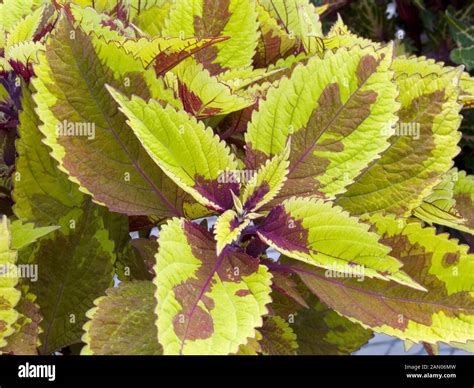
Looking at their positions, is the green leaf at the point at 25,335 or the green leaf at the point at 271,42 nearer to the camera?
the green leaf at the point at 25,335

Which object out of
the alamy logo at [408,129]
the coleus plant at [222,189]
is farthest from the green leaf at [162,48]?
the alamy logo at [408,129]

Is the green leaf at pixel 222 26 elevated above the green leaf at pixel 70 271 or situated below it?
above

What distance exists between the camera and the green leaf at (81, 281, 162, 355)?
335 millimetres

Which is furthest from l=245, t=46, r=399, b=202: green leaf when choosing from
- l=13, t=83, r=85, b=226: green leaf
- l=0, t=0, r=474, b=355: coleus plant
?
A: l=13, t=83, r=85, b=226: green leaf

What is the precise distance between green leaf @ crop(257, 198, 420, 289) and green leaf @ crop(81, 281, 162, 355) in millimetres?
69

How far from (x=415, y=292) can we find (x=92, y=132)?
0.19 m

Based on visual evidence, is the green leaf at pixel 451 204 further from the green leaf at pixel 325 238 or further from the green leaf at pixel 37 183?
the green leaf at pixel 37 183

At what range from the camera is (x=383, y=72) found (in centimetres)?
36

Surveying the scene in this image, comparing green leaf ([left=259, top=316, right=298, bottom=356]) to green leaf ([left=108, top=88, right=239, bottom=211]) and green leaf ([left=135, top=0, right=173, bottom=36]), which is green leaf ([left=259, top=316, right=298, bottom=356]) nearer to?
green leaf ([left=108, top=88, right=239, bottom=211])

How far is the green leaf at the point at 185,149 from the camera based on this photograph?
1.11ft

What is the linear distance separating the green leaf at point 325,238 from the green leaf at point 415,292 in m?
→ 0.03
